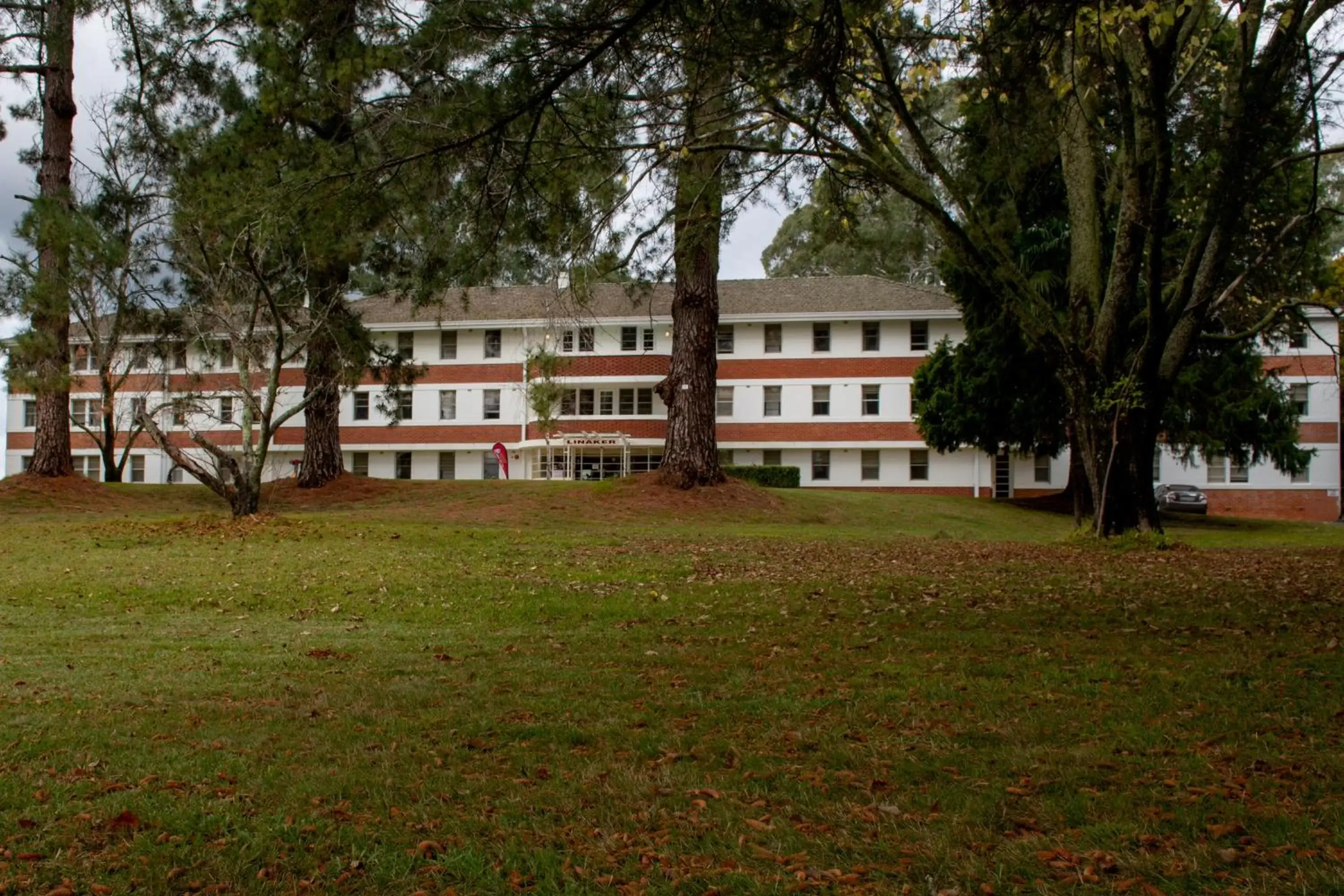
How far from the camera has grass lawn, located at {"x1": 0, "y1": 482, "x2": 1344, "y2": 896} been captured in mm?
4047

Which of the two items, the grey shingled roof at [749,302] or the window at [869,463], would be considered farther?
the window at [869,463]

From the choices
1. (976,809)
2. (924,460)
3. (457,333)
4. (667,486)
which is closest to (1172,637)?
(976,809)

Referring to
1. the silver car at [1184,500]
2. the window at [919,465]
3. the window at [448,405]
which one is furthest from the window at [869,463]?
the window at [448,405]

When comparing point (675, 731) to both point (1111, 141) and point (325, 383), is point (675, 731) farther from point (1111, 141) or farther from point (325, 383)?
point (325, 383)

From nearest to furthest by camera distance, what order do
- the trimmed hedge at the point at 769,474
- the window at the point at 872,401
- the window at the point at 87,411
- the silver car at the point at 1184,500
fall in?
the trimmed hedge at the point at 769,474
the silver car at the point at 1184,500
the window at the point at 872,401
the window at the point at 87,411

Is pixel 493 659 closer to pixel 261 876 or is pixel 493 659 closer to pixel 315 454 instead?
pixel 261 876

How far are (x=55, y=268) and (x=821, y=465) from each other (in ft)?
93.2

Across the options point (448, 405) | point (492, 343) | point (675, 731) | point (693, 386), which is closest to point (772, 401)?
point (492, 343)

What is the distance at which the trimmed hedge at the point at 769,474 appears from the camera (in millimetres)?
38156

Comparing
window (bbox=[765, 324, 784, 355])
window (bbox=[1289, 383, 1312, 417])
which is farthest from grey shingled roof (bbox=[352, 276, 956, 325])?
Result: window (bbox=[1289, 383, 1312, 417])

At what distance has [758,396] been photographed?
1726 inches

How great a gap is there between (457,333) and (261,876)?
1687 inches

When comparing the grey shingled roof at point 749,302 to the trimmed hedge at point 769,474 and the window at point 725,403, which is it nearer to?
the window at point 725,403

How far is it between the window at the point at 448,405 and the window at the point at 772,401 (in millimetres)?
12870
